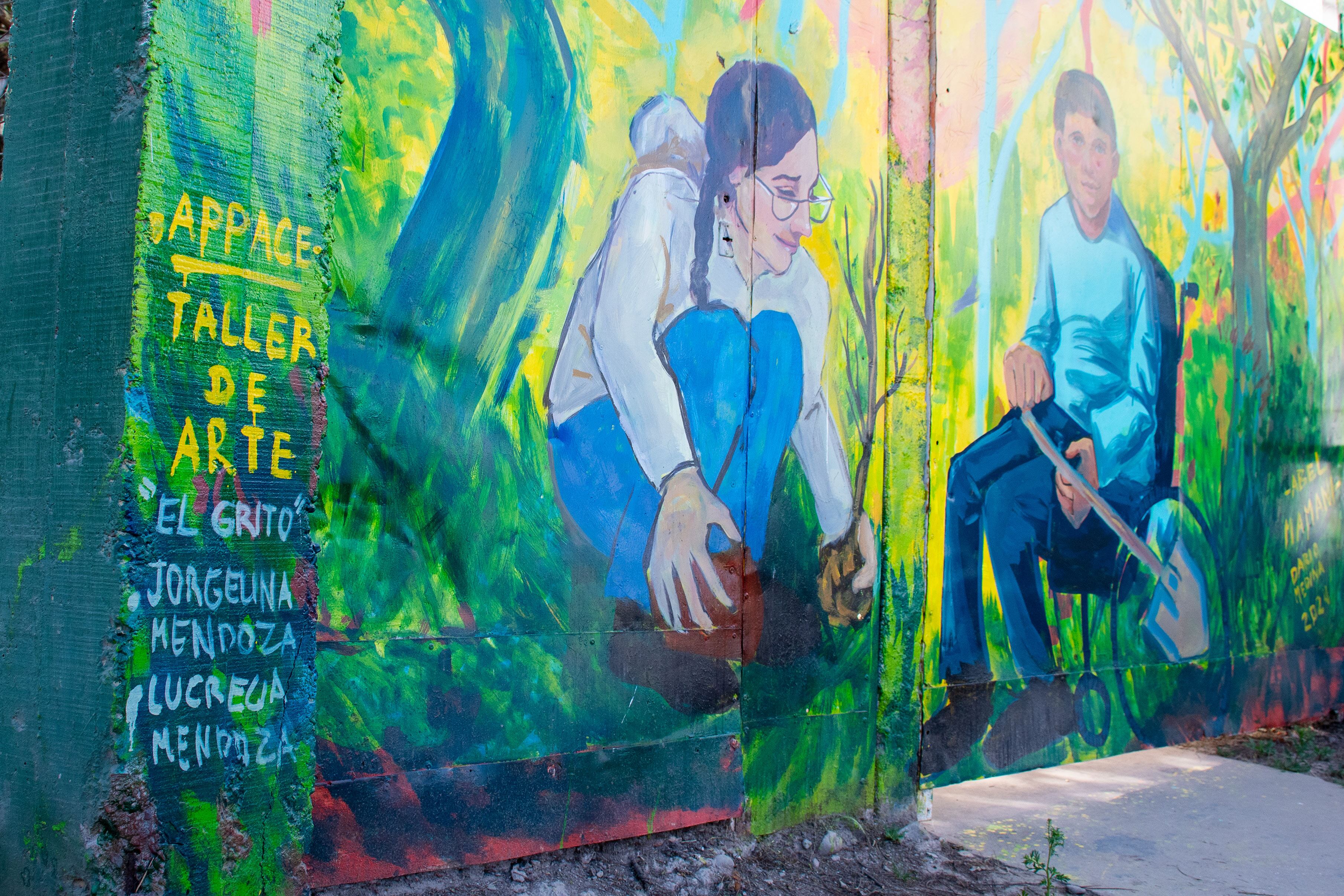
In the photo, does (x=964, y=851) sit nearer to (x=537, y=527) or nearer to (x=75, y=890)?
(x=537, y=527)

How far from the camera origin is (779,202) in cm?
374

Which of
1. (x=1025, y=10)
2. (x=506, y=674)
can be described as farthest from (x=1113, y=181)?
(x=506, y=674)

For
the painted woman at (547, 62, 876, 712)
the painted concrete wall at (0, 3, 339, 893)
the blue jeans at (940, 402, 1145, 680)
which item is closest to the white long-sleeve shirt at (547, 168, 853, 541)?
the painted woman at (547, 62, 876, 712)

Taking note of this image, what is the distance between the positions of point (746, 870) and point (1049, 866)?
1137 mm

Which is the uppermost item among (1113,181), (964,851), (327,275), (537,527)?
(1113,181)

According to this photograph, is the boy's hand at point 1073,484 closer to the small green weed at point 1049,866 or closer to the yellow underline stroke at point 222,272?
the small green weed at point 1049,866

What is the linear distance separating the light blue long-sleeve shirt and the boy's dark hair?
0.34 m

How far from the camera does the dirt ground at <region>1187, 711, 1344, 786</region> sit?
5633 mm

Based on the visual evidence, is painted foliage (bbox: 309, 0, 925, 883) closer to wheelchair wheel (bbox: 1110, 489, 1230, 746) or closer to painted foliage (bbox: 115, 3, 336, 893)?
painted foliage (bbox: 115, 3, 336, 893)

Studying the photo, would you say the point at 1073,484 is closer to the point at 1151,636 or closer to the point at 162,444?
the point at 1151,636

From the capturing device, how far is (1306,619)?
244 inches

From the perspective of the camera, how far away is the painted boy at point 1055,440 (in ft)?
14.1

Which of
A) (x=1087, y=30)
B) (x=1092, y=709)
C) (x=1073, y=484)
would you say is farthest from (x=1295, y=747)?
(x=1087, y=30)

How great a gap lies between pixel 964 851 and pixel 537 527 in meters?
2.12
